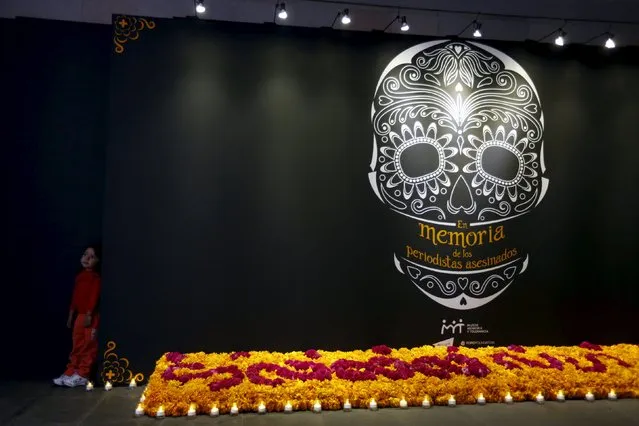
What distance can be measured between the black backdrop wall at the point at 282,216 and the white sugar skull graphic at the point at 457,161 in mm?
170

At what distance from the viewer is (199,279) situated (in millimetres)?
4766

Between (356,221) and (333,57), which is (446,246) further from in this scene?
(333,57)

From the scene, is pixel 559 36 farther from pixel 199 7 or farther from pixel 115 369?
pixel 115 369

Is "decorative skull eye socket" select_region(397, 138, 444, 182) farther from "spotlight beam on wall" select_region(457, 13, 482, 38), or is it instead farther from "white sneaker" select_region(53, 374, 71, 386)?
"white sneaker" select_region(53, 374, 71, 386)

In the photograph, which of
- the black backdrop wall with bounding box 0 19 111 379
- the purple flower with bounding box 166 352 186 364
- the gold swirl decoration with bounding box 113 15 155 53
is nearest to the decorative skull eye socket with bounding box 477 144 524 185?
the purple flower with bounding box 166 352 186 364

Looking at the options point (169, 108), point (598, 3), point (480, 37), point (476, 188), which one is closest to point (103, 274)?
point (169, 108)

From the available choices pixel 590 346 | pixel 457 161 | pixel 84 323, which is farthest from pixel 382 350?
pixel 84 323

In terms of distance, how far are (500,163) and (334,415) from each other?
3.27 metres

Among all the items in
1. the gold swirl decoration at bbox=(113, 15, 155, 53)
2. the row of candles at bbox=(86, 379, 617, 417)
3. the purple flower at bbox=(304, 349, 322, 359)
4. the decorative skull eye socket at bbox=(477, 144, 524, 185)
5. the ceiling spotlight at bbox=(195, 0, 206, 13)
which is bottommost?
the row of candles at bbox=(86, 379, 617, 417)

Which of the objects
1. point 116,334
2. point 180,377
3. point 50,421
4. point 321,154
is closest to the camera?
point 50,421

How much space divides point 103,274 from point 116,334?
0.61 metres

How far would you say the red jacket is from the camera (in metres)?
4.61

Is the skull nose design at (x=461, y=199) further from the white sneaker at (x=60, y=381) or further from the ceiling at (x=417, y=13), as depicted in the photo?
the white sneaker at (x=60, y=381)

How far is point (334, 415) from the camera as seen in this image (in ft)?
12.7
